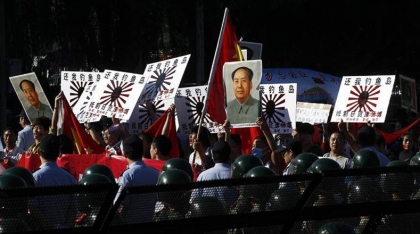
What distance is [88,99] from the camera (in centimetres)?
1319

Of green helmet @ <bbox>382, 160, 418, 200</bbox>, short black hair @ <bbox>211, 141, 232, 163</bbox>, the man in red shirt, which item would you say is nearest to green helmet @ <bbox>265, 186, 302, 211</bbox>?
green helmet @ <bbox>382, 160, 418, 200</bbox>

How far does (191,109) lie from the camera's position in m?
13.3

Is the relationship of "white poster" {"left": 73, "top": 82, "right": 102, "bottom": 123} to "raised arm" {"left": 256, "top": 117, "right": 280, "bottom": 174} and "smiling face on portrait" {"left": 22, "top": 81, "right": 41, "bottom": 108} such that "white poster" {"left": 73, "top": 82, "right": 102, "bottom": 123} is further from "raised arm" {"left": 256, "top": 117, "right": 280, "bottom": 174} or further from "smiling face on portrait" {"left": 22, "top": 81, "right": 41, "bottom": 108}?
"raised arm" {"left": 256, "top": 117, "right": 280, "bottom": 174}

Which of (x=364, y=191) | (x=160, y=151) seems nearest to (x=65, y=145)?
(x=160, y=151)

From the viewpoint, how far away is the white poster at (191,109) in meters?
12.9

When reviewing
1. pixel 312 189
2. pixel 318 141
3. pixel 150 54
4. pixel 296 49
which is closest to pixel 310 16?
pixel 296 49

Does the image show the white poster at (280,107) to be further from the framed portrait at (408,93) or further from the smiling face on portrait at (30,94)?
the framed portrait at (408,93)

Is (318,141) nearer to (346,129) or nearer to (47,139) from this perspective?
(346,129)

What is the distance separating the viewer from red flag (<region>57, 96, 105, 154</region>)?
12.1 m

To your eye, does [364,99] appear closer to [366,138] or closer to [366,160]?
[366,138]

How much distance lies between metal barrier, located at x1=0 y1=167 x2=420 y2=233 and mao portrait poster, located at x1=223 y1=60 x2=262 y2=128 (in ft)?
16.2

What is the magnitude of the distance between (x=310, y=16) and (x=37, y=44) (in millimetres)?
10053

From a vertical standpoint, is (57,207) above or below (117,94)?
above

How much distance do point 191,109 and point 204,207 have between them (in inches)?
316
